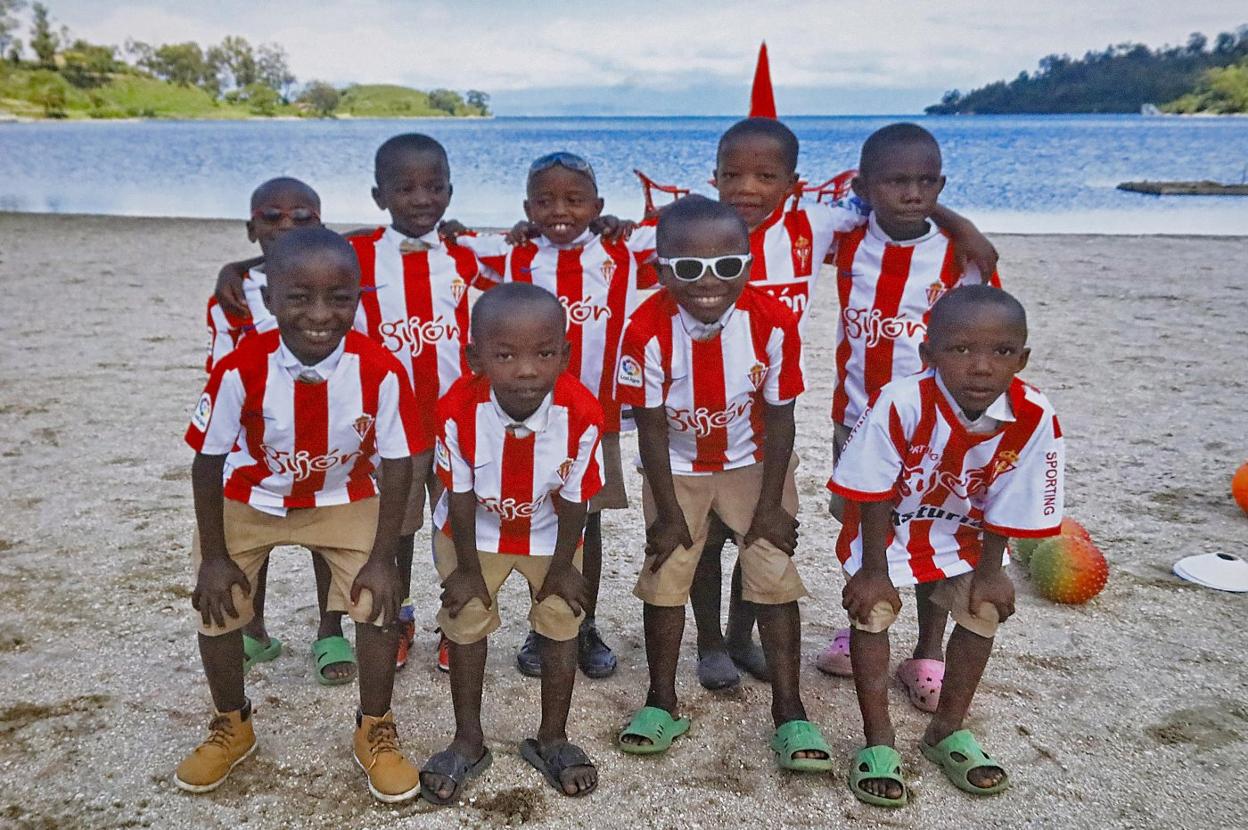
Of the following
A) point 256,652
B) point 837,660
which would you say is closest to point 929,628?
point 837,660

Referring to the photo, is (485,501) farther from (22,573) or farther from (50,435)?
(50,435)

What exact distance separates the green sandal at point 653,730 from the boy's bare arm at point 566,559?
21.1 inches

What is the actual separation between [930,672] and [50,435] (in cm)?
555

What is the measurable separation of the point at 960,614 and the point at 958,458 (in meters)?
0.53

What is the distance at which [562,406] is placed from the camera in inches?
111

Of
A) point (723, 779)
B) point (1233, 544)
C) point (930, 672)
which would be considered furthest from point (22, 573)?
point (1233, 544)

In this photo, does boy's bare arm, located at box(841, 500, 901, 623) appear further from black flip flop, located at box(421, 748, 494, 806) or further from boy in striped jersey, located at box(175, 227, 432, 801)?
boy in striped jersey, located at box(175, 227, 432, 801)

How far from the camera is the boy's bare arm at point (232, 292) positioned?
3357 mm

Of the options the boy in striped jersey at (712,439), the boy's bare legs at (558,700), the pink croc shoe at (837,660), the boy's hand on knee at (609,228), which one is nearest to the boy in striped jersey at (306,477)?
the boy's bare legs at (558,700)

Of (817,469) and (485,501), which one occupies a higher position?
(485,501)

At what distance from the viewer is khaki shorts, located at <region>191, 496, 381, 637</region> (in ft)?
9.51

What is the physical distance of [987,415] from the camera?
9.08 feet

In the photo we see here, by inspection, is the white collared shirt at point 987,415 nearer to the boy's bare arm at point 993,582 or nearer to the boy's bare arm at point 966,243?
the boy's bare arm at point 993,582

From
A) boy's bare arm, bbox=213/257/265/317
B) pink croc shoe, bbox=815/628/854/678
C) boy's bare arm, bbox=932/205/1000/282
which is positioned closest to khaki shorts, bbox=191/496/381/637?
boy's bare arm, bbox=213/257/265/317
